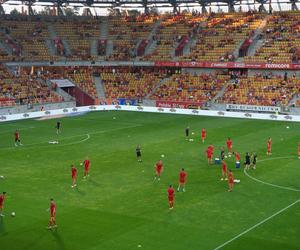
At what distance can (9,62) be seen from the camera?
80375 millimetres

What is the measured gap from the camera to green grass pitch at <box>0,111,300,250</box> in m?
23.5

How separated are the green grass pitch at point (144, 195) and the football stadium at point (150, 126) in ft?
0.30

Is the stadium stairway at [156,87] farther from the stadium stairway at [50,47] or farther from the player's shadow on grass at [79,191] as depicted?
the player's shadow on grass at [79,191]

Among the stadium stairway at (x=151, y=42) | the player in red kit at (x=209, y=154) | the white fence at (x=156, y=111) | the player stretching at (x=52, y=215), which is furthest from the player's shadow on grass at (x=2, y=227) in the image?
the stadium stairway at (x=151, y=42)

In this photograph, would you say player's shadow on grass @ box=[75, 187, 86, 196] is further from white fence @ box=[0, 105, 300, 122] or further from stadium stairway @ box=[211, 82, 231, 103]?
stadium stairway @ box=[211, 82, 231, 103]

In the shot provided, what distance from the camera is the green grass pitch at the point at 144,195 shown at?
23516mm

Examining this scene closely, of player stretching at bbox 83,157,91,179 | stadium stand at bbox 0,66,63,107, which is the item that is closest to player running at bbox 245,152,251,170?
player stretching at bbox 83,157,91,179

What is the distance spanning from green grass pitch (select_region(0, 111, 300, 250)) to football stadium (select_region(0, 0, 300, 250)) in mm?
92

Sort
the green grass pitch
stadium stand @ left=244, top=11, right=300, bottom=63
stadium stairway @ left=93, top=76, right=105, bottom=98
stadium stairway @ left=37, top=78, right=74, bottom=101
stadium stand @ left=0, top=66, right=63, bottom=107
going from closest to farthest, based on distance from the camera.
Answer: the green grass pitch, stadium stand @ left=0, top=66, right=63, bottom=107, stadium stand @ left=244, top=11, right=300, bottom=63, stadium stairway @ left=37, top=78, right=74, bottom=101, stadium stairway @ left=93, top=76, right=105, bottom=98

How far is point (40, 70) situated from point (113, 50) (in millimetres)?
13558

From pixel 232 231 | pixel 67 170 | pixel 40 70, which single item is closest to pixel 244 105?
pixel 40 70

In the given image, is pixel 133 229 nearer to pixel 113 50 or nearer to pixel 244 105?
pixel 244 105

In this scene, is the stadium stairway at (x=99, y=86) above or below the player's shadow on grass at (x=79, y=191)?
above

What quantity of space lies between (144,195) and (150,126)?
28.5 m
